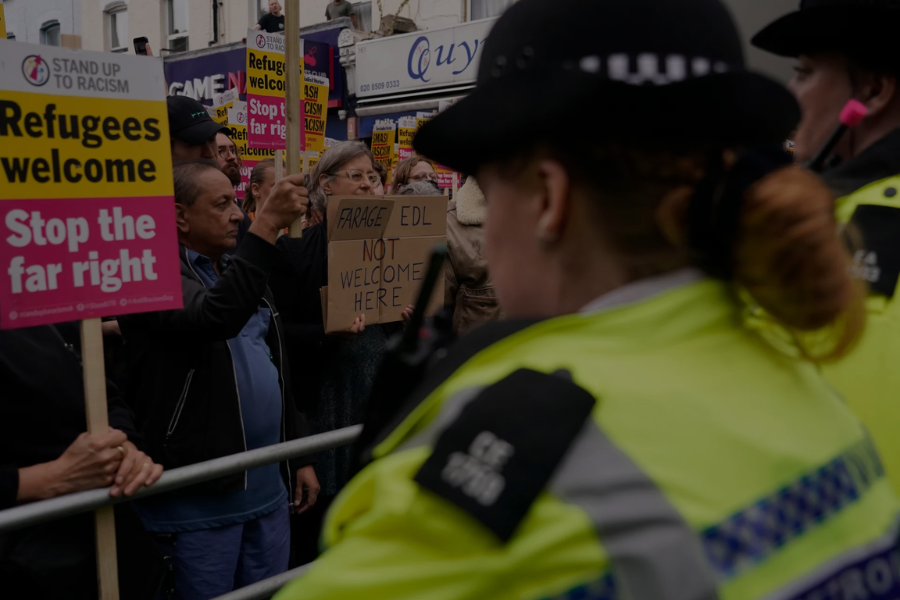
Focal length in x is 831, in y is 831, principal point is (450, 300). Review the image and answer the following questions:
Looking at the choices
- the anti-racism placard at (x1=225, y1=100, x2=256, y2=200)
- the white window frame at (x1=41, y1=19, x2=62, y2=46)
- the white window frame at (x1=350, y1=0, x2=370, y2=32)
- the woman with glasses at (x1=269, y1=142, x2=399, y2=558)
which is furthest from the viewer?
the white window frame at (x1=41, y1=19, x2=62, y2=46)

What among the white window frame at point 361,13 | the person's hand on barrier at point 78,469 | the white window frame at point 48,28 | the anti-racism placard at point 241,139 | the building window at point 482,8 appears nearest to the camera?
the person's hand on barrier at point 78,469

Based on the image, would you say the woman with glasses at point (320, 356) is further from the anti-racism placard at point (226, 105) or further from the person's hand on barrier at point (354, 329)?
the anti-racism placard at point (226, 105)

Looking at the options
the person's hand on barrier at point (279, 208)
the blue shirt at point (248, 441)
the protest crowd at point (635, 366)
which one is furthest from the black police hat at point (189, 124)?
the protest crowd at point (635, 366)

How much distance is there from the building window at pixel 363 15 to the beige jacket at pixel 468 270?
1288 centimetres

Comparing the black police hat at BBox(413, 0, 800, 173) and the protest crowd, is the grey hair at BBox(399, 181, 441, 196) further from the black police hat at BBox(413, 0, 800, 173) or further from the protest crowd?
the black police hat at BBox(413, 0, 800, 173)

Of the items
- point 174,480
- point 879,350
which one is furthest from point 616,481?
point 174,480

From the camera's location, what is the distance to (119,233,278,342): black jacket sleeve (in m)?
2.65

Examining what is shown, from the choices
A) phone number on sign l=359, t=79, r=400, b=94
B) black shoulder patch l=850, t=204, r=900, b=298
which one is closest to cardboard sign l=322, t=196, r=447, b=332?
black shoulder patch l=850, t=204, r=900, b=298

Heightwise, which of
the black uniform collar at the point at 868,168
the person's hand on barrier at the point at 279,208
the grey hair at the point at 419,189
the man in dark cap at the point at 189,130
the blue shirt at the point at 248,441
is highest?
the black uniform collar at the point at 868,168

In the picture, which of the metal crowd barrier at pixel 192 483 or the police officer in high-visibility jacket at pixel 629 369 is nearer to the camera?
the police officer in high-visibility jacket at pixel 629 369

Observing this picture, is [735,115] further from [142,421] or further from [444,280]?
[444,280]

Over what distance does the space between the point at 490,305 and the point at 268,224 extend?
1585mm

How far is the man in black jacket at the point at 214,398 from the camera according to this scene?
2672mm

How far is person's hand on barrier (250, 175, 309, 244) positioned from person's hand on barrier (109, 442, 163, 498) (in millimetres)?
902
